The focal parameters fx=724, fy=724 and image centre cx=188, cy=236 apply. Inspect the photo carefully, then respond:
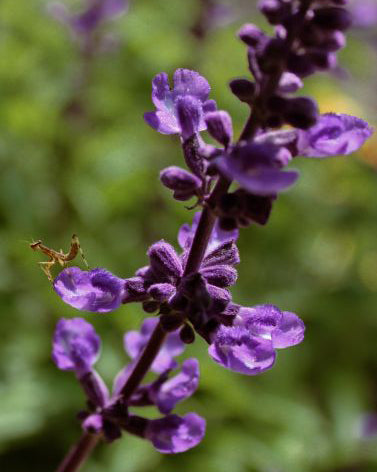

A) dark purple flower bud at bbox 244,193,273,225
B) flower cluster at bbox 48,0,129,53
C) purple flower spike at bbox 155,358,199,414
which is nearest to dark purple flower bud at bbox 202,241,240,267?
dark purple flower bud at bbox 244,193,273,225

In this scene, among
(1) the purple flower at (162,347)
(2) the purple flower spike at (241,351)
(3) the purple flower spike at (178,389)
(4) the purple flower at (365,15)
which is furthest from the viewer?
(4) the purple flower at (365,15)

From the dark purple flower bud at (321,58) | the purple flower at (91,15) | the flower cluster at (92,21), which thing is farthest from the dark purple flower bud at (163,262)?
the purple flower at (91,15)

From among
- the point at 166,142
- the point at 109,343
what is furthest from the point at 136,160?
the point at 109,343

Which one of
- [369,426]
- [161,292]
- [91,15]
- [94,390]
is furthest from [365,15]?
[161,292]

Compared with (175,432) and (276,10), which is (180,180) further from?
(175,432)

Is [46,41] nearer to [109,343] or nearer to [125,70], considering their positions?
Result: [125,70]

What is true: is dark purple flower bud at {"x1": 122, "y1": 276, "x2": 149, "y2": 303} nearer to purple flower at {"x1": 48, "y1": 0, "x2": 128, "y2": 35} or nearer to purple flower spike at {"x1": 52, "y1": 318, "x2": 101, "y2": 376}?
purple flower spike at {"x1": 52, "y1": 318, "x2": 101, "y2": 376}

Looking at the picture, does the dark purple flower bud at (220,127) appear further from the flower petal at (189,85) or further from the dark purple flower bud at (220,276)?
the dark purple flower bud at (220,276)

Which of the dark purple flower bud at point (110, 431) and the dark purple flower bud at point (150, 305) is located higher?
the dark purple flower bud at point (150, 305)

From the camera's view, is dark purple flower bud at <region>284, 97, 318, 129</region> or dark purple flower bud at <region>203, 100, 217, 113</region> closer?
dark purple flower bud at <region>284, 97, 318, 129</region>
